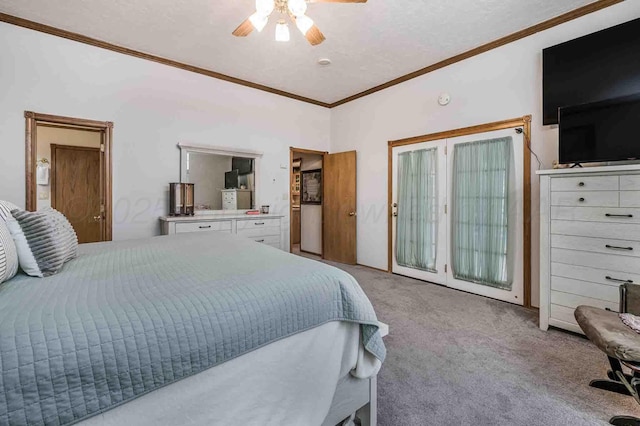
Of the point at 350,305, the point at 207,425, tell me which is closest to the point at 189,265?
the point at 207,425

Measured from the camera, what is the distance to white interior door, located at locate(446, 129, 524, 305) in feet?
10.1

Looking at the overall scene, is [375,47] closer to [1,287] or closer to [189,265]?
[189,265]

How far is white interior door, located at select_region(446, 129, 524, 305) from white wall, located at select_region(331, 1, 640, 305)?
15cm

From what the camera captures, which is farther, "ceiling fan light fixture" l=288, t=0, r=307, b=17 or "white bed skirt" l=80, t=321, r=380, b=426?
"ceiling fan light fixture" l=288, t=0, r=307, b=17

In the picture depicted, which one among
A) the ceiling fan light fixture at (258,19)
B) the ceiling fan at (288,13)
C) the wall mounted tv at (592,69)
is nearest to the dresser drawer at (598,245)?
the wall mounted tv at (592,69)

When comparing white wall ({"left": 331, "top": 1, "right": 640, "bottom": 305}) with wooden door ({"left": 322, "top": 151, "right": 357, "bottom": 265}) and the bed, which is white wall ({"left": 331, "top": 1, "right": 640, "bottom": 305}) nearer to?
wooden door ({"left": 322, "top": 151, "right": 357, "bottom": 265})

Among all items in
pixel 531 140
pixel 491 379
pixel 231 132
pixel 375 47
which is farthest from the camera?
pixel 231 132

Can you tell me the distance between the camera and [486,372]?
1886 millimetres

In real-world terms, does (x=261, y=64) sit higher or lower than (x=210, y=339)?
higher

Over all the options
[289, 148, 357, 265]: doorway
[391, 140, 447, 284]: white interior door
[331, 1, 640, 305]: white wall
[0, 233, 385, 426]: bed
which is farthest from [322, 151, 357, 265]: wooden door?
[0, 233, 385, 426]: bed

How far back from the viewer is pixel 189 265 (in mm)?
1443

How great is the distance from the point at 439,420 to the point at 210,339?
1308mm

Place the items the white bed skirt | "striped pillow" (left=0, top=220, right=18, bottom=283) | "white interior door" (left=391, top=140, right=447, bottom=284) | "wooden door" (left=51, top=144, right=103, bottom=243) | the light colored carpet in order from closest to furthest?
the white bed skirt, "striped pillow" (left=0, top=220, right=18, bottom=283), the light colored carpet, "white interior door" (left=391, top=140, right=447, bottom=284), "wooden door" (left=51, top=144, right=103, bottom=243)

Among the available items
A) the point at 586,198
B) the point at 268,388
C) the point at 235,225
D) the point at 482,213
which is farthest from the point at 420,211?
the point at 268,388
